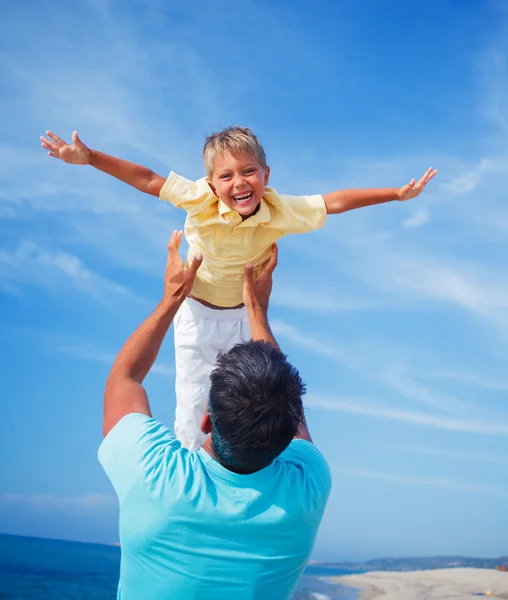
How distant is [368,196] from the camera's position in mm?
4891

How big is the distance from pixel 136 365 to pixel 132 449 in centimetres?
56

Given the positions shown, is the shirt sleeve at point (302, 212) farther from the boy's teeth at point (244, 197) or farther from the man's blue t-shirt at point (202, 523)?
the man's blue t-shirt at point (202, 523)

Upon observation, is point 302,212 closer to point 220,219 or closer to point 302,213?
point 302,213

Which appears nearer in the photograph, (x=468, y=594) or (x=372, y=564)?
(x=468, y=594)

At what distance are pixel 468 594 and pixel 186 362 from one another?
13.8 metres

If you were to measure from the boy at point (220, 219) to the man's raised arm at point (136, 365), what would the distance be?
3.49ft

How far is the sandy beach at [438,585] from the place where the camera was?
53.6 feet

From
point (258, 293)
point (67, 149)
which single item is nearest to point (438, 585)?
point (258, 293)

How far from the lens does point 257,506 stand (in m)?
2.47

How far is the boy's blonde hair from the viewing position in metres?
4.62

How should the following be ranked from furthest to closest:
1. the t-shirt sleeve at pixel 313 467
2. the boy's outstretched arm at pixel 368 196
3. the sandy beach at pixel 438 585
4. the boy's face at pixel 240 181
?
the sandy beach at pixel 438 585 → the boy's outstretched arm at pixel 368 196 → the boy's face at pixel 240 181 → the t-shirt sleeve at pixel 313 467

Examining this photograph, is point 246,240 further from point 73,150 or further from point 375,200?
point 73,150

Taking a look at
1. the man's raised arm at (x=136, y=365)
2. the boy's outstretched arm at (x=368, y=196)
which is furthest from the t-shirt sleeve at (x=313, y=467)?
the boy's outstretched arm at (x=368, y=196)

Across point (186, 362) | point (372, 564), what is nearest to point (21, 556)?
point (372, 564)
